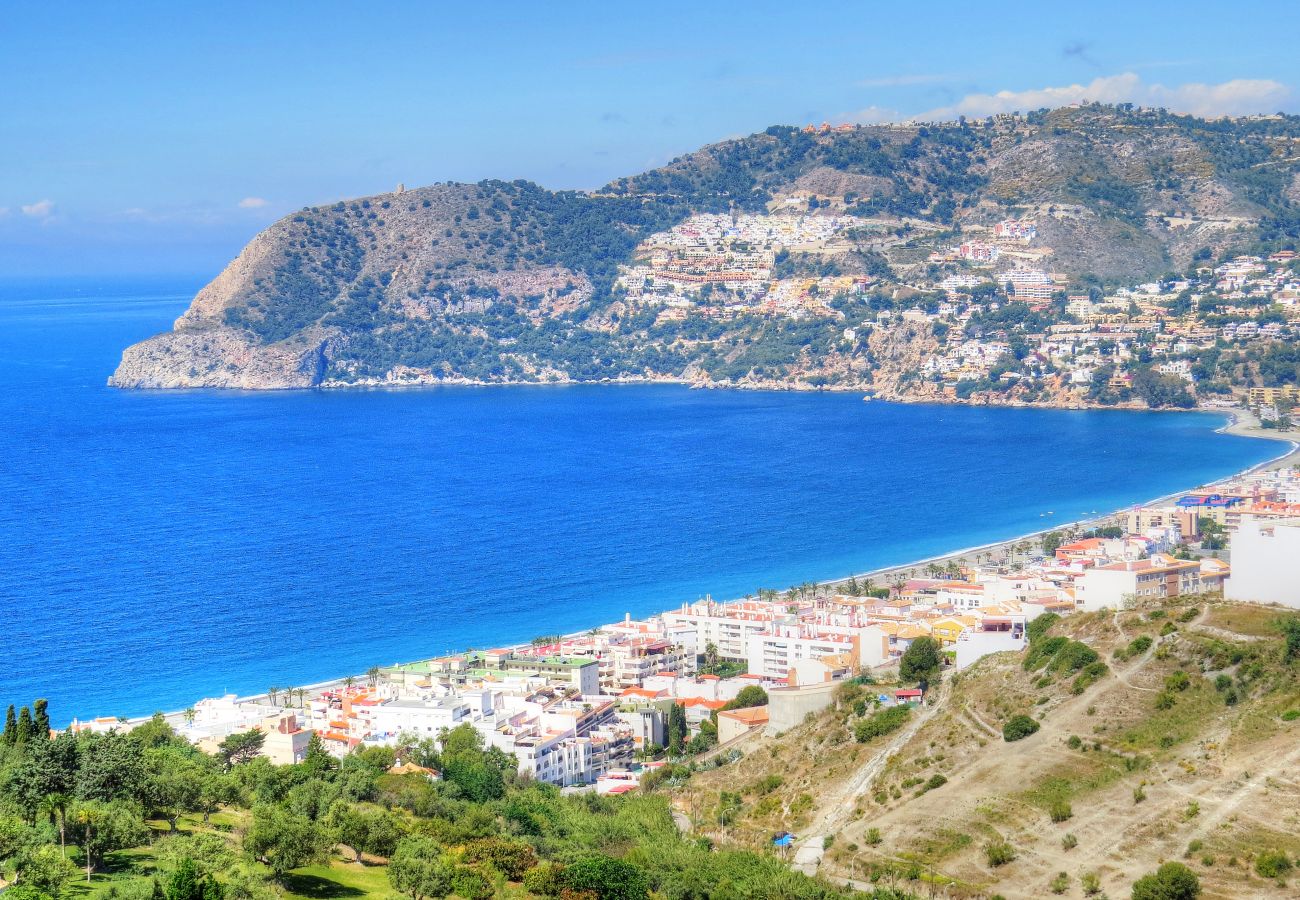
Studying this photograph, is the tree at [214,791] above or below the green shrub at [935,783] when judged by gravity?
above

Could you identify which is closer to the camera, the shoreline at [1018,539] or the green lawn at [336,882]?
the green lawn at [336,882]

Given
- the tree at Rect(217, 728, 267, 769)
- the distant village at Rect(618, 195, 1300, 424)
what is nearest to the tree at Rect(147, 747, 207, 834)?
the tree at Rect(217, 728, 267, 769)

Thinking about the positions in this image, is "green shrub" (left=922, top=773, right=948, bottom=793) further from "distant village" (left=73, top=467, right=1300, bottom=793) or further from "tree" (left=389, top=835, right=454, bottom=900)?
"tree" (left=389, top=835, right=454, bottom=900)

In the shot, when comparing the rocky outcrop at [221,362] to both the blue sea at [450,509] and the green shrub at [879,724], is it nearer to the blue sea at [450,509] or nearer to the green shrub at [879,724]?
the blue sea at [450,509]

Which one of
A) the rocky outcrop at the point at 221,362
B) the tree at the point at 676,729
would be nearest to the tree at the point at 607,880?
the tree at the point at 676,729

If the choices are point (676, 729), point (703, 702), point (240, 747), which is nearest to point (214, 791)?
point (240, 747)

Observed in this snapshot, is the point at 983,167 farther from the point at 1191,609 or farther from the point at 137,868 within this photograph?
the point at 137,868
